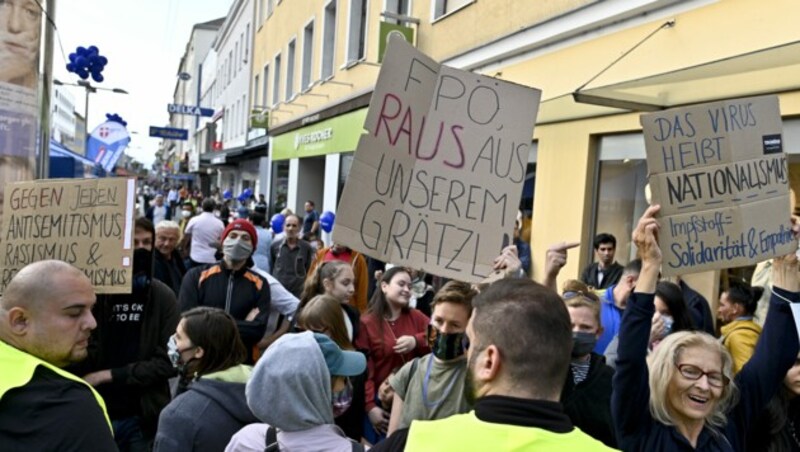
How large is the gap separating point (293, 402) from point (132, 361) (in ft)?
5.43

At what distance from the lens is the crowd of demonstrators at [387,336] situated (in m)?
4.07

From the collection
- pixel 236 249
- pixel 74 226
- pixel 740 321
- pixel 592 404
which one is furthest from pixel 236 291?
pixel 740 321

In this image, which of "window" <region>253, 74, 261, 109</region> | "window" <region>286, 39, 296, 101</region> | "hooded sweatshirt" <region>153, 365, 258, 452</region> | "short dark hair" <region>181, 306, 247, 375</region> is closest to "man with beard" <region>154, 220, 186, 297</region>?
"short dark hair" <region>181, 306, 247, 375</region>

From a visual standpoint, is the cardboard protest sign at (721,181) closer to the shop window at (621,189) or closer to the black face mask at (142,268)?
the black face mask at (142,268)

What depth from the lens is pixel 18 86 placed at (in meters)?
4.84

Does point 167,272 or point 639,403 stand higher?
point 639,403

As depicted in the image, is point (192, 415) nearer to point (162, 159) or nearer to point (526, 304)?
point (526, 304)

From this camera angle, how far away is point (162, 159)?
4811 inches

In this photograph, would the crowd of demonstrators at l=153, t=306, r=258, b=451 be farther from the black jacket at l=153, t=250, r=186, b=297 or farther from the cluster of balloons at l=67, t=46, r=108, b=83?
the cluster of balloons at l=67, t=46, r=108, b=83

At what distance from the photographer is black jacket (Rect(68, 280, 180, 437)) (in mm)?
3516

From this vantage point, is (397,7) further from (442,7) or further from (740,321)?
(740,321)

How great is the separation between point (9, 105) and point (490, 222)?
360 cm

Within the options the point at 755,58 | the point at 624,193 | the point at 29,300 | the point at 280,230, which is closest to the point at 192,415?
the point at 29,300

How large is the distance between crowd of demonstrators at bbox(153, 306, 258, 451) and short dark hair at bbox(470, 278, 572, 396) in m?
1.36
